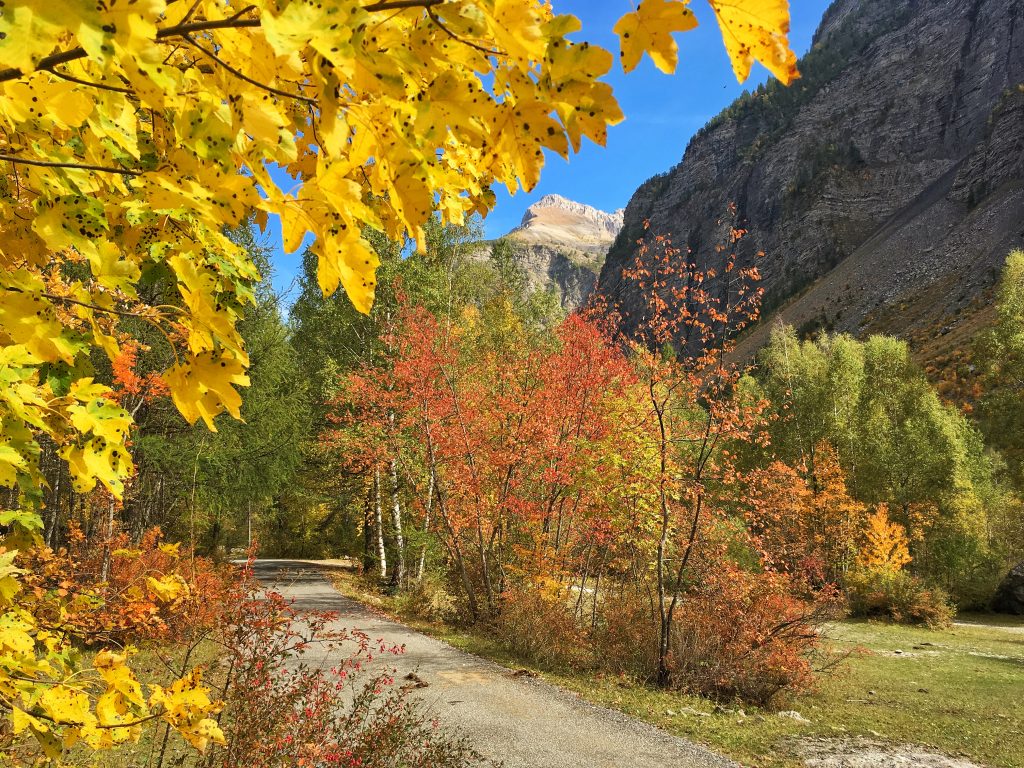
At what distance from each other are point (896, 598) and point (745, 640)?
41.3 ft

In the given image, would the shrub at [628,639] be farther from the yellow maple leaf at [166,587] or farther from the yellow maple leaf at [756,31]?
the yellow maple leaf at [756,31]

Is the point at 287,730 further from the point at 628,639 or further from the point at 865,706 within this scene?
the point at 865,706

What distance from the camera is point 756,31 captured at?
1.94 ft

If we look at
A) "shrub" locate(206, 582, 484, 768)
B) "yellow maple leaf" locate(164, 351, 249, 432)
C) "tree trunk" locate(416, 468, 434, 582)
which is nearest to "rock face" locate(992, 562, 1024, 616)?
"tree trunk" locate(416, 468, 434, 582)

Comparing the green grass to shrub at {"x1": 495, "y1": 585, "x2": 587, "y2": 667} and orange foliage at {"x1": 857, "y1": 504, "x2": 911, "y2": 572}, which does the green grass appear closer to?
shrub at {"x1": 495, "y1": 585, "x2": 587, "y2": 667}

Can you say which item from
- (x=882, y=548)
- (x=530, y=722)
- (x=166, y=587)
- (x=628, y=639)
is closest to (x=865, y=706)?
(x=628, y=639)

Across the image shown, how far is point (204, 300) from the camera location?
0.69 meters

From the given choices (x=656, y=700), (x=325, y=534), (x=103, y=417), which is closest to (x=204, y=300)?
(x=103, y=417)

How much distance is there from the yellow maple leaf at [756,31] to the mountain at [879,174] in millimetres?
40623

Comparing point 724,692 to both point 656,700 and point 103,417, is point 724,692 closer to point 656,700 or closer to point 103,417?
point 656,700

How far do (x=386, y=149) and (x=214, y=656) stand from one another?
7.83 m

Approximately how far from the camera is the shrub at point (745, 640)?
22.0ft

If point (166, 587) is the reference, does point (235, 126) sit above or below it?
above

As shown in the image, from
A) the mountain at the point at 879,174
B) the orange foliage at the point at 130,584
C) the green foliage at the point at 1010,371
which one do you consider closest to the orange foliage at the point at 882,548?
the green foliage at the point at 1010,371
